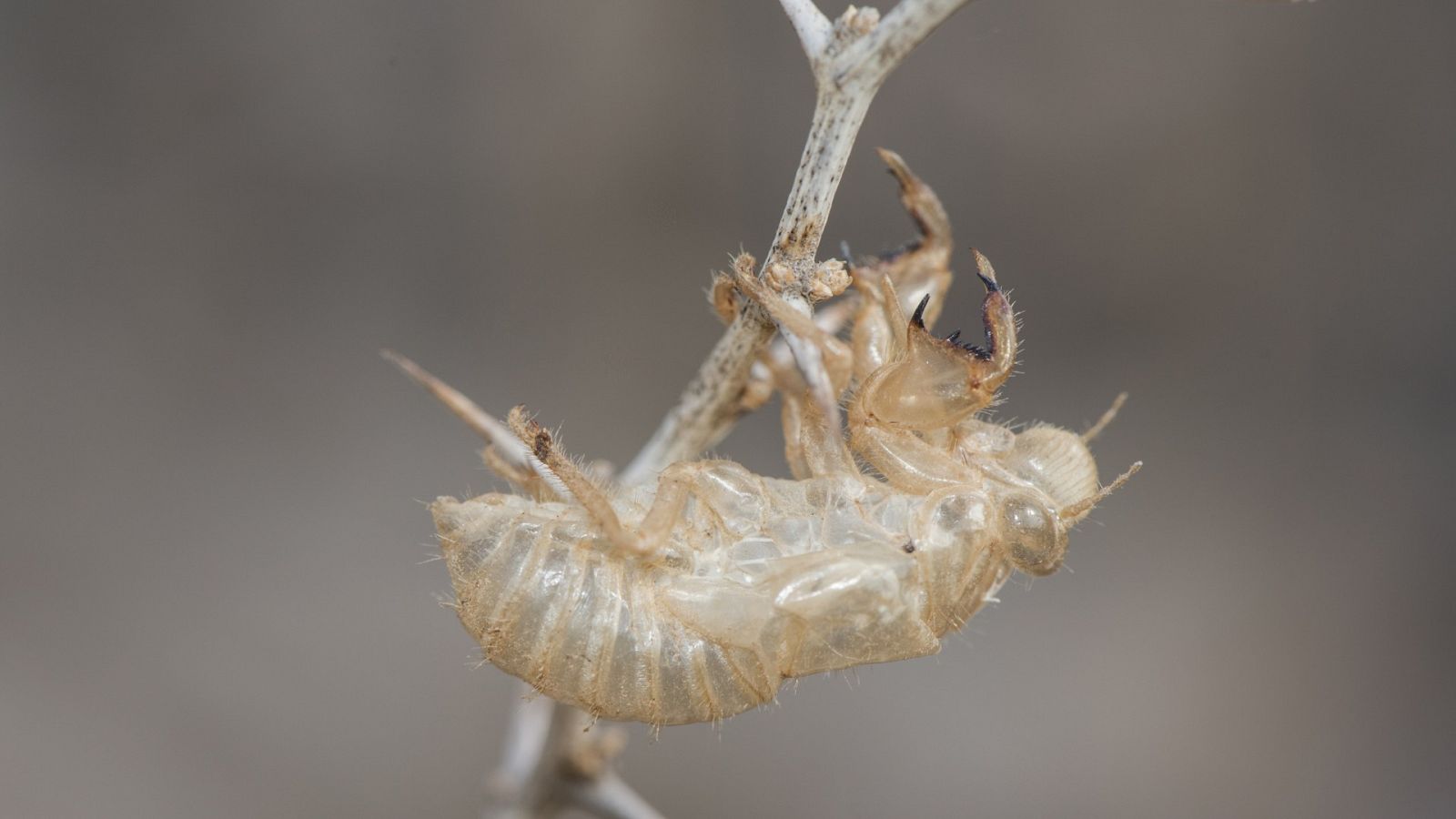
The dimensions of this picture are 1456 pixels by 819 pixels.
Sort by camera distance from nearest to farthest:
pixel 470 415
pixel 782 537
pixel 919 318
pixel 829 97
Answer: pixel 829 97 < pixel 470 415 < pixel 919 318 < pixel 782 537

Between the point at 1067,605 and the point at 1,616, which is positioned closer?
the point at 1,616

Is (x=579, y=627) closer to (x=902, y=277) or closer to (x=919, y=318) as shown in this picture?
(x=919, y=318)

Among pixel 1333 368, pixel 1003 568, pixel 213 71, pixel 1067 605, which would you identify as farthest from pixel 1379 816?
pixel 213 71

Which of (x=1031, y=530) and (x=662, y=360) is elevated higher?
(x=662, y=360)

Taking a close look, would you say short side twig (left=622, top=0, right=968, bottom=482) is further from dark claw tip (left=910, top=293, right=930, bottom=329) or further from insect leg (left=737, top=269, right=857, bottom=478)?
dark claw tip (left=910, top=293, right=930, bottom=329)

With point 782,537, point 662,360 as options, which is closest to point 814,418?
point 782,537

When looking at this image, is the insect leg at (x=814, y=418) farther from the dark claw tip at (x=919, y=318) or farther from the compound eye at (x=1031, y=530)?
the compound eye at (x=1031, y=530)

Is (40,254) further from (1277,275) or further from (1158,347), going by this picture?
(1277,275)
